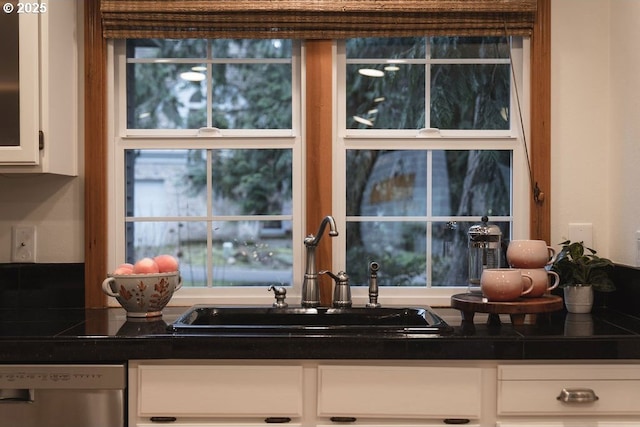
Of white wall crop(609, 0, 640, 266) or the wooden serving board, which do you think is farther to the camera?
white wall crop(609, 0, 640, 266)

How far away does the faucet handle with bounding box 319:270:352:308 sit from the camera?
8.21 ft

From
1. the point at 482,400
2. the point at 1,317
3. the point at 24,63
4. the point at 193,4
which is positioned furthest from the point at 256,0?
the point at 482,400

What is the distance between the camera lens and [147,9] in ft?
8.50

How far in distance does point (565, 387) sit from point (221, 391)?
0.98 metres

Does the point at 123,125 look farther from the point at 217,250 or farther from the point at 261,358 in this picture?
the point at 261,358

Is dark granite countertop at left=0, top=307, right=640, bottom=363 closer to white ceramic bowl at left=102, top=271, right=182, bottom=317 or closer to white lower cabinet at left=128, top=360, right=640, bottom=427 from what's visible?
white lower cabinet at left=128, top=360, right=640, bottom=427

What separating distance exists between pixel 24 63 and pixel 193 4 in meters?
0.66

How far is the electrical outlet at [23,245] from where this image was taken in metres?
2.65

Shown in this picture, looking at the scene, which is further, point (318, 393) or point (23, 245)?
point (23, 245)

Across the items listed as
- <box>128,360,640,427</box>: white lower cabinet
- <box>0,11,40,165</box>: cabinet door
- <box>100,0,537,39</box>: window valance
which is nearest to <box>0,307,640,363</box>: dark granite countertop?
<box>128,360,640,427</box>: white lower cabinet

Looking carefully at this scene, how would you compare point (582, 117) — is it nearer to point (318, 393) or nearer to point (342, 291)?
point (342, 291)

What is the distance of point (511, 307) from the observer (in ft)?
6.89

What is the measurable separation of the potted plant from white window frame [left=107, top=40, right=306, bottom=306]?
99cm

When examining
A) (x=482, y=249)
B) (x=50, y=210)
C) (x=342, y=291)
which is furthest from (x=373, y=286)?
(x=50, y=210)
